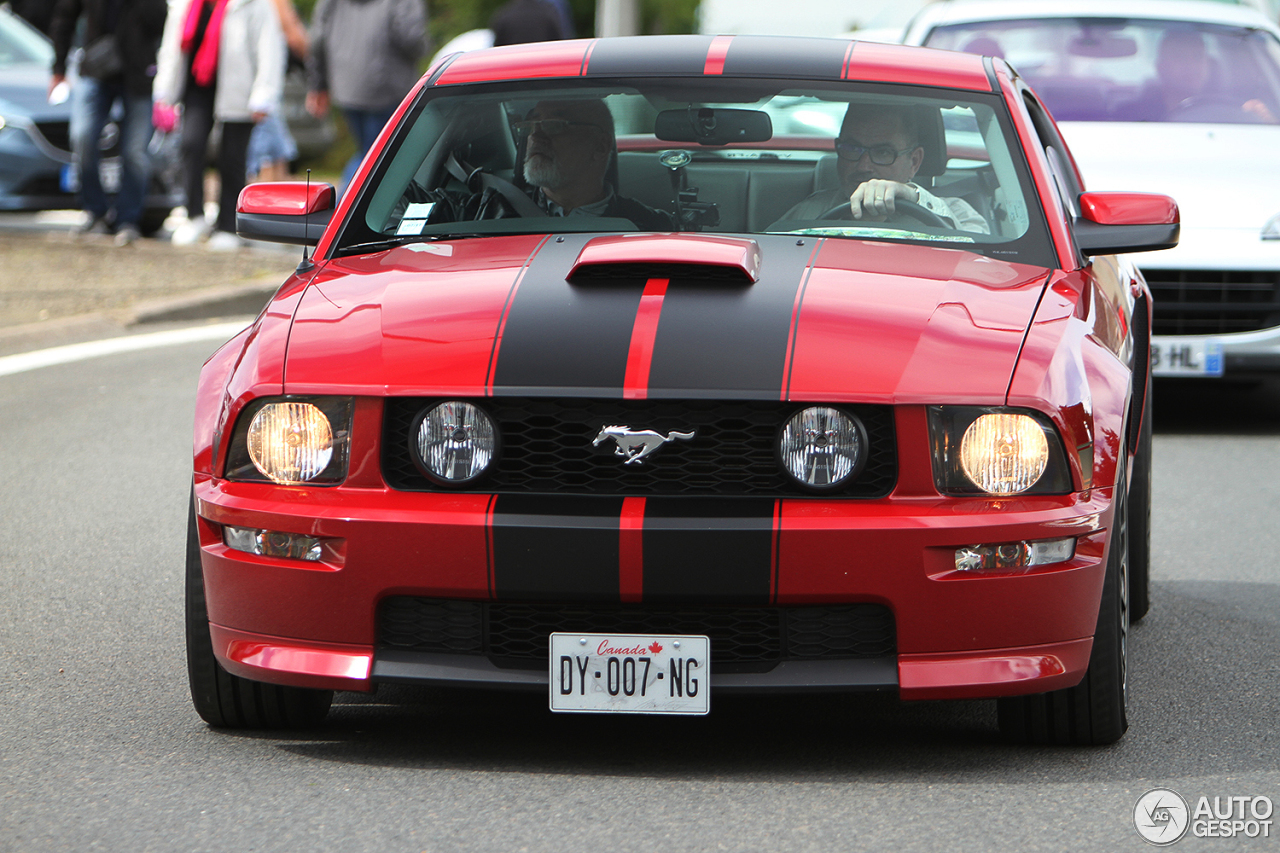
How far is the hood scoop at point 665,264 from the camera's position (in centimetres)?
387

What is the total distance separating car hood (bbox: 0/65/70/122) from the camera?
1441 centimetres

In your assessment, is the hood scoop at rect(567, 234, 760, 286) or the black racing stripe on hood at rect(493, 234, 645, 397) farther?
the hood scoop at rect(567, 234, 760, 286)

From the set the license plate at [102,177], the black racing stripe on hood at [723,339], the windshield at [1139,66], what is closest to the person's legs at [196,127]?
the license plate at [102,177]

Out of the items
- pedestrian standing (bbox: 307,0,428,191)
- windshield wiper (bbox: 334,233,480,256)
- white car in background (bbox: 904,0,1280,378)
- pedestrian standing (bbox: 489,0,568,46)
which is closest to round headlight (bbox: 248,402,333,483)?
windshield wiper (bbox: 334,233,480,256)

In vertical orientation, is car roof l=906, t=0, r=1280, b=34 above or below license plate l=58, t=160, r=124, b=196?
above

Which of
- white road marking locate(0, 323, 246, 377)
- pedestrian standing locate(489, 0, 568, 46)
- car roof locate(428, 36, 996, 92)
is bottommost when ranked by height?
white road marking locate(0, 323, 246, 377)

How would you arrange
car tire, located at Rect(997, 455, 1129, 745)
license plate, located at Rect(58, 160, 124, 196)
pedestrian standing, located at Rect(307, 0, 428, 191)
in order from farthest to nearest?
license plate, located at Rect(58, 160, 124, 196)
pedestrian standing, located at Rect(307, 0, 428, 191)
car tire, located at Rect(997, 455, 1129, 745)

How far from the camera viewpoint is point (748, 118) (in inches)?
188

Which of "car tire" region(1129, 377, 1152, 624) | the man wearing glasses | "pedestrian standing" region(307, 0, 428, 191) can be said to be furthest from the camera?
"pedestrian standing" region(307, 0, 428, 191)

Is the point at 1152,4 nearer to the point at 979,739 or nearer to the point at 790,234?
the point at 790,234

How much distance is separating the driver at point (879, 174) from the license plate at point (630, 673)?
136 centimetres

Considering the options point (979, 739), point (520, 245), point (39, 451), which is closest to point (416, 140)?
point (520, 245)

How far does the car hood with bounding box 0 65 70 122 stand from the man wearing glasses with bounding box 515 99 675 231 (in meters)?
10.6

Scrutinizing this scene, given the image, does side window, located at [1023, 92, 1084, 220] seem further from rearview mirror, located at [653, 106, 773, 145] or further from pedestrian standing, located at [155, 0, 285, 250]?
pedestrian standing, located at [155, 0, 285, 250]
